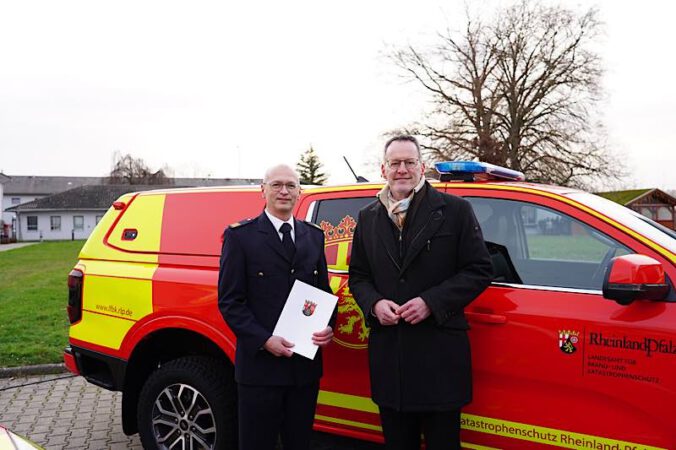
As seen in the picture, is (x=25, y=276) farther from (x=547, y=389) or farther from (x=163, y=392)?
(x=547, y=389)

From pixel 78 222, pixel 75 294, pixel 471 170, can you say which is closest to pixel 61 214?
pixel 78 222

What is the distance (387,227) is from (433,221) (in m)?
0.23

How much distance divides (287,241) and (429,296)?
2.47ft

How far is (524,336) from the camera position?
2701mm

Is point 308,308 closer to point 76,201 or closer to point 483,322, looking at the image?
point 483,322

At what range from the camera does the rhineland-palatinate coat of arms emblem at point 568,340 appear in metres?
2.58

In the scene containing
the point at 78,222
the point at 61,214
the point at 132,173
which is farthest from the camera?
the point at 132,173

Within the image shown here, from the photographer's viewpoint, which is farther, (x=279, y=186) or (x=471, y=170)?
(x=471, y=170)

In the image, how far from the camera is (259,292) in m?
2.77

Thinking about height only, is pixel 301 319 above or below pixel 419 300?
below

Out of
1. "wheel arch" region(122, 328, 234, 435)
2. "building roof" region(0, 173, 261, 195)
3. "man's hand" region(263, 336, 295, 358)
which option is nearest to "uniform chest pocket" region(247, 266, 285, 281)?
"man's hand" region(263, 336, 295, 358)

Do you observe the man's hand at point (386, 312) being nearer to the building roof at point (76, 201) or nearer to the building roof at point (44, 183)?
the building roof at point (76, 201)

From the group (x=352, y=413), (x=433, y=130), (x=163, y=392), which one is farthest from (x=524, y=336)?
(x=433, y=130)

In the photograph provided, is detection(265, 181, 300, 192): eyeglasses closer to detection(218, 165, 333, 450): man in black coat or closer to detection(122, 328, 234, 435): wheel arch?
detection(218, 165, 333, 450): man in black coat
